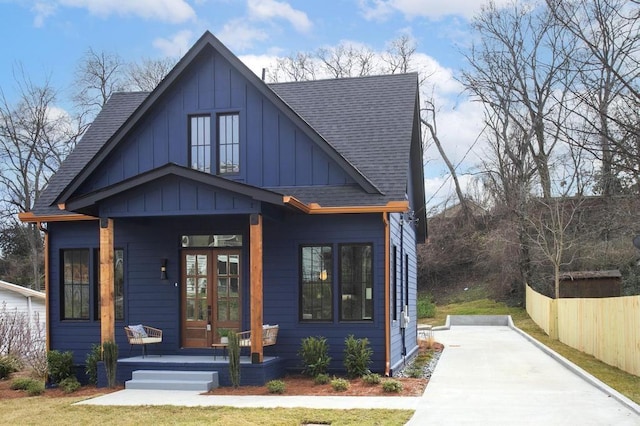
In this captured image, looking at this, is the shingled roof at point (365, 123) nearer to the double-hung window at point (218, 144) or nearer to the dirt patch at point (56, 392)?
the double-hung window at point (218, 144)

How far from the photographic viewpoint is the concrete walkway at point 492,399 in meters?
9.89

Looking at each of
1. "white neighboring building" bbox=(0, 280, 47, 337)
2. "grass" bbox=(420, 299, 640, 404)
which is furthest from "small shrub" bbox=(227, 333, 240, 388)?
"white neighboring building" bbox=(0, 280, 47, 337)

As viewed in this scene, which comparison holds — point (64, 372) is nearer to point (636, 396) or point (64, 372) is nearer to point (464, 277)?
point (636, 396)

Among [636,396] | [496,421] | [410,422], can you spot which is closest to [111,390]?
[410,422]

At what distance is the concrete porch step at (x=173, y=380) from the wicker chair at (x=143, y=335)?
893 millimetres

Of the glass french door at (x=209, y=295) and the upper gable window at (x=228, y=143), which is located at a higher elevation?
the upper gable window at (x=228, y=143)

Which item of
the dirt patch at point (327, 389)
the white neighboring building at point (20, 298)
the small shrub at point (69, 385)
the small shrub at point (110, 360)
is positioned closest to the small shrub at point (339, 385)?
the dirt patch at point (327, 389)

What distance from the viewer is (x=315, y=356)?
13555 mm

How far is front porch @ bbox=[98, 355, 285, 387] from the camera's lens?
12852 millimetres

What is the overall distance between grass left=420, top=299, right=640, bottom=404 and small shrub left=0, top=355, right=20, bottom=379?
11907 millimetres

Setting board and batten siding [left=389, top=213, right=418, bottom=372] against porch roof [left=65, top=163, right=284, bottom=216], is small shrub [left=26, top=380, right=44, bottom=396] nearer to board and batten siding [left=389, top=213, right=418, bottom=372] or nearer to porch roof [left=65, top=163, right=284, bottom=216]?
porch roof [left=65, top=163, right=284, bottom=216]

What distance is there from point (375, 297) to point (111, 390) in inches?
198

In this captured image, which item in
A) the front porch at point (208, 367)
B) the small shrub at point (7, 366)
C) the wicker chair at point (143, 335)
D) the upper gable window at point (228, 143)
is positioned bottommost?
the small shrub at point (7, 366)

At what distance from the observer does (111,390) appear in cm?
1315
